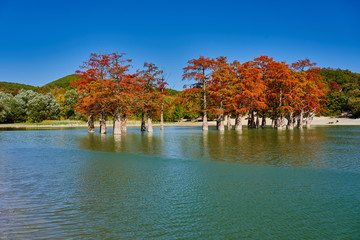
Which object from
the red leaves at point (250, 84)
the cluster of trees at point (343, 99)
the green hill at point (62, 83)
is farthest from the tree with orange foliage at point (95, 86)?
the green hill at point (62, 83)

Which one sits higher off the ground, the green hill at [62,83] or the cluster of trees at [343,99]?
the green hill at [62,83]

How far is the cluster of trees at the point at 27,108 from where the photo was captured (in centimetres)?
8331

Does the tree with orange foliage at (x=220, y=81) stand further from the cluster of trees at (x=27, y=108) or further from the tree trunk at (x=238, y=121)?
the cluster of trees at (x=27, y=108)

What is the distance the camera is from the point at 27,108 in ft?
283

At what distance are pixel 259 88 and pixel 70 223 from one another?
49.3 metres

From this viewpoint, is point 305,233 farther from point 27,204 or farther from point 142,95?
point 142,95

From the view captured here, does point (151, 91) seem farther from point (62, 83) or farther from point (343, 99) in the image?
point (62, 83)

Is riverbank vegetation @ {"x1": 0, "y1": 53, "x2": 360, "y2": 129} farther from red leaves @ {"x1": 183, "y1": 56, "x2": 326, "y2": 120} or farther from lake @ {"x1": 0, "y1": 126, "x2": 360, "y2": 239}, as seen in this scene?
lake @ {"x1": 0, "y1": 126, "x2": 360, "y2": 239}

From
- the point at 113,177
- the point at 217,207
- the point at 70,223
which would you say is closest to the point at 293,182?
the point at 217,207

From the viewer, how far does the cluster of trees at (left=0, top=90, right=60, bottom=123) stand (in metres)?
83.3

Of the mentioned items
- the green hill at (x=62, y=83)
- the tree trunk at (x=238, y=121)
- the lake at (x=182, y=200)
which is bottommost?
the lake at (x=182, y=200)

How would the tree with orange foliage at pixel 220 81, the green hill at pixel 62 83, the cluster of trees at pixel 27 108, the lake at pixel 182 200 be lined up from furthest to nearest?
1. the green hill at pixel 62 83
2. the cluster of trees at pixel 27 108
3. the tree with orange foliage at pixel 220 81
4. the lake at pixel 182 200

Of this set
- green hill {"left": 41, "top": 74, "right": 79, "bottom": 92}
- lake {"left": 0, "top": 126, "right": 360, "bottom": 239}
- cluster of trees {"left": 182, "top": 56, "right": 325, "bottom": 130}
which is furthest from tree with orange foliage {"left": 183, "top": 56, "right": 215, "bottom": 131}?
green hill {"left": 41, "top": 74, "right": 79, "bottom": 92}

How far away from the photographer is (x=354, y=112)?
86.2m
